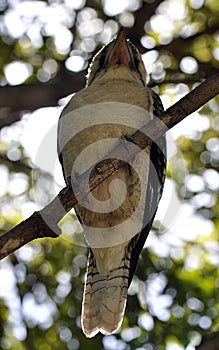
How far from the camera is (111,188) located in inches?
194

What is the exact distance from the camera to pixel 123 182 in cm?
494

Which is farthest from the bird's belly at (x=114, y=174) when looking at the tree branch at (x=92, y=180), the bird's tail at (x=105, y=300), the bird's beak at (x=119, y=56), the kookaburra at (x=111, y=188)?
the tree branch at (x=92, y=180)

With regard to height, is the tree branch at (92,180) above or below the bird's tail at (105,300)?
above

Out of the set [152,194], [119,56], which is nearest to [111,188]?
[152,194]

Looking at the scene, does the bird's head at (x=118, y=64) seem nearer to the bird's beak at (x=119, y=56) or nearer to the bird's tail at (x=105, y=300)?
the bird's beak at (x=119, y=56)

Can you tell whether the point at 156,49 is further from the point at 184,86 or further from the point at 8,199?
the point at 8,199

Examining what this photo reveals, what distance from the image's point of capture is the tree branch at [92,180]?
11.5 feet

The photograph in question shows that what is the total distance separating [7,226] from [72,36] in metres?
1.76

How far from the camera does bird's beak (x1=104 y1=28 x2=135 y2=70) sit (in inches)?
225

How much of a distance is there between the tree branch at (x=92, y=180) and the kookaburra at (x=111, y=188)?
39.3 inches

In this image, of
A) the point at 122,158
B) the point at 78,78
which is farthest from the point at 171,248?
the point at 122,158

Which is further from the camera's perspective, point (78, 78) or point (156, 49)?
point (156, 49)

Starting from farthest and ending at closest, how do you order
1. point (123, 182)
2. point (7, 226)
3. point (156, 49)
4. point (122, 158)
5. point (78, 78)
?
point (7, 226) → point (156, 49) → point (78, 78) → point (123, 182) → point (122, 158)

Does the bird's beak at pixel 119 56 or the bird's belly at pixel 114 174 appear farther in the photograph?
the bird's beak at pixel 119 56
